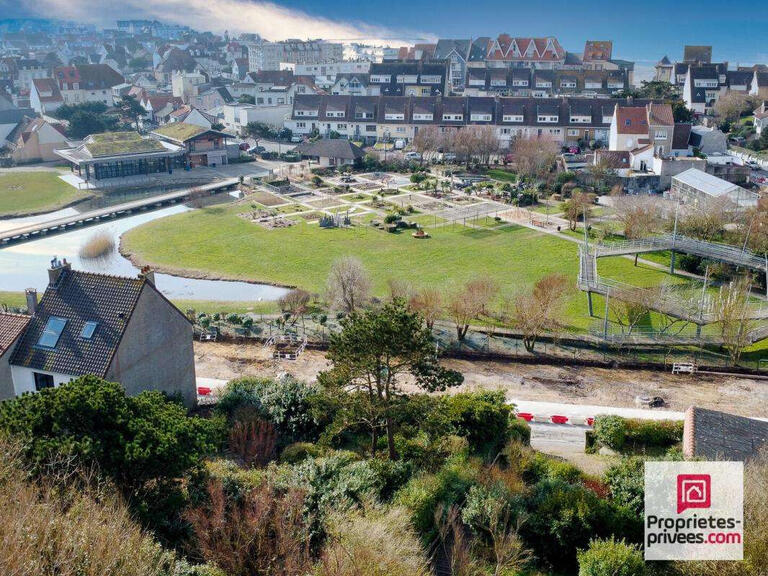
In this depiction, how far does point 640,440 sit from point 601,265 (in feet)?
76.3

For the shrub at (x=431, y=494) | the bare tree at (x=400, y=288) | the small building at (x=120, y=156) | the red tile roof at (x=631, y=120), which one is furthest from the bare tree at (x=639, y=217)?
the small building at (x=120, y=156)

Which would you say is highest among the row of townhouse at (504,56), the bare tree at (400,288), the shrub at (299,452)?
the row of townhouse at (504,56)

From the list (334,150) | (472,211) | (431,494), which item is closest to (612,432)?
(431,494)

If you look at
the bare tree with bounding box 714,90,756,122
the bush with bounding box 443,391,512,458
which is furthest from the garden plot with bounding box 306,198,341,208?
the bare tree with bounding box 714,90,756,122

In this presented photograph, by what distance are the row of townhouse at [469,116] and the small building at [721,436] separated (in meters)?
61.4

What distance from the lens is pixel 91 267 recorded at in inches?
1972

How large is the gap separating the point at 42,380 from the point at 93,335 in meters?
2.34

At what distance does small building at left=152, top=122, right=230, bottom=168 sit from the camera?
7819cm

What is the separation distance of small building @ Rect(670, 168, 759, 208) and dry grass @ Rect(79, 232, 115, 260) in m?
44.1

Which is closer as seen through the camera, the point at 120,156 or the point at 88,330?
the point at 88,330

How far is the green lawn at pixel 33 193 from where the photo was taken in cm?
6316

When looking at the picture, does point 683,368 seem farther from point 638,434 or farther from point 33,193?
point 33,193

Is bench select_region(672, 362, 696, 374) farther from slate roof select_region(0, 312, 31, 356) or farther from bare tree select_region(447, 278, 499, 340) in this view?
slate roof select_region(0, 312, 31, 356)

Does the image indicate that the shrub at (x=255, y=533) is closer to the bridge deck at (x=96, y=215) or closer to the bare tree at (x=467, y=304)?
the bare tree at (x=467, y=304)
